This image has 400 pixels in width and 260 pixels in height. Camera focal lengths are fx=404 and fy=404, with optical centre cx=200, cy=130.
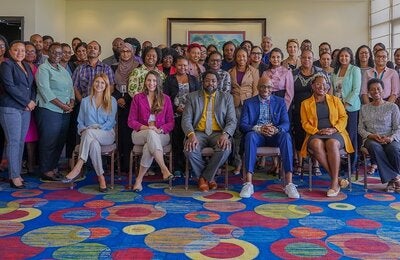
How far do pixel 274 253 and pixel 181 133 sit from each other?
266 cm

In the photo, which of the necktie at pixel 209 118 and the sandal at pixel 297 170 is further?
the sandal at pixel 297 170

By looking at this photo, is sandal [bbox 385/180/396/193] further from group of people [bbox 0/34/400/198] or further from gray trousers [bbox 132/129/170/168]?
gray trousers [bbox 132/129/170/168]

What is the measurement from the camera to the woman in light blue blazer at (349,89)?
4.96 m

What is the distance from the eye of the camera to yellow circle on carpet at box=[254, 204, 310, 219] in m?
3.52

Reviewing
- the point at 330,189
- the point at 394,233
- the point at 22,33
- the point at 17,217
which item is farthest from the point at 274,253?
the point at 22,33

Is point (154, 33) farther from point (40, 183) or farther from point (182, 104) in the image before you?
point (40, 183)

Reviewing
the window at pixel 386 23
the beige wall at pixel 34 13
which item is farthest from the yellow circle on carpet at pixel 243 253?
the window at pixel 386 23

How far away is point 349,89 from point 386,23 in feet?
18.0

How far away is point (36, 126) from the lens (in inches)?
195

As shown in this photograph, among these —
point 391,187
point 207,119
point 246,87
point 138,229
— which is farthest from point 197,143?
point 391,187

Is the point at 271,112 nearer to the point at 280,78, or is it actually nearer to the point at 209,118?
the point at 280,78

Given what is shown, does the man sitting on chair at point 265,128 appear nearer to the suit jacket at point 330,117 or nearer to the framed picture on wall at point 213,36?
the suit jacket at point 330,117

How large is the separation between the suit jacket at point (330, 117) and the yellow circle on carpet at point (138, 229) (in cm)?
219


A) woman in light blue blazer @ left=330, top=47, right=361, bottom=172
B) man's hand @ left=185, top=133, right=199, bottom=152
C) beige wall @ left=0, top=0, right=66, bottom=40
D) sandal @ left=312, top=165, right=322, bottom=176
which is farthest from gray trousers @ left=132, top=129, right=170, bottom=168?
beige wall @ left=0, top=0, right=66, bottom=40
